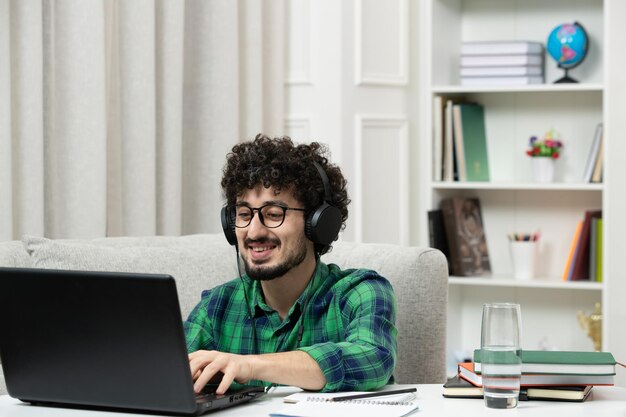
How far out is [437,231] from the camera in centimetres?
366

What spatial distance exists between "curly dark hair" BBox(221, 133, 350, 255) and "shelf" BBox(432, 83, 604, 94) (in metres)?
1.82

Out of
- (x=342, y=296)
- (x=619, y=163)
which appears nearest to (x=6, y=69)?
(x=342, y=296)

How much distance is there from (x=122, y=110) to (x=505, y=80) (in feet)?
4.91

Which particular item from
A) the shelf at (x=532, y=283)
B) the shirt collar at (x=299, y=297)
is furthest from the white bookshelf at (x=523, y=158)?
the shirt collar at (x=299, y=297)

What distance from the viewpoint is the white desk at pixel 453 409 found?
136 cm

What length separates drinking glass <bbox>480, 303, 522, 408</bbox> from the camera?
1366 mm

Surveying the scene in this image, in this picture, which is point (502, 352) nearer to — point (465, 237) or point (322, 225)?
point (322, 225)

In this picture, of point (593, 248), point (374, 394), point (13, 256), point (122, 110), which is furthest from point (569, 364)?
point (593, 248)

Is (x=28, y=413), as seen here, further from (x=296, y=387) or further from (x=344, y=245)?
(x=344, y=245)

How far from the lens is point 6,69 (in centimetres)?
246

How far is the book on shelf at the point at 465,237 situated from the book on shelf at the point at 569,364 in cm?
223

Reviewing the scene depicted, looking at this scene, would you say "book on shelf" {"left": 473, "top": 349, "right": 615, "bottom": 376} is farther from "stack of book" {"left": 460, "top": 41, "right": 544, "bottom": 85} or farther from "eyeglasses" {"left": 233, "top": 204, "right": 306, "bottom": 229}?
"stack of book" {"left": 460, "top": 41, "right": 544, "bottom": 85}

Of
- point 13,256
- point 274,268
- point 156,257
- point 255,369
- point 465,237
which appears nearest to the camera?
point 255,369

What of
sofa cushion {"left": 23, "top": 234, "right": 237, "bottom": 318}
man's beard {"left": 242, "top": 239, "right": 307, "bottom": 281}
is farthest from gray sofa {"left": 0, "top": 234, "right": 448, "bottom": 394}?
man's beard {"left": 242, "top": 239, "right": 307, "bottom": 281}
